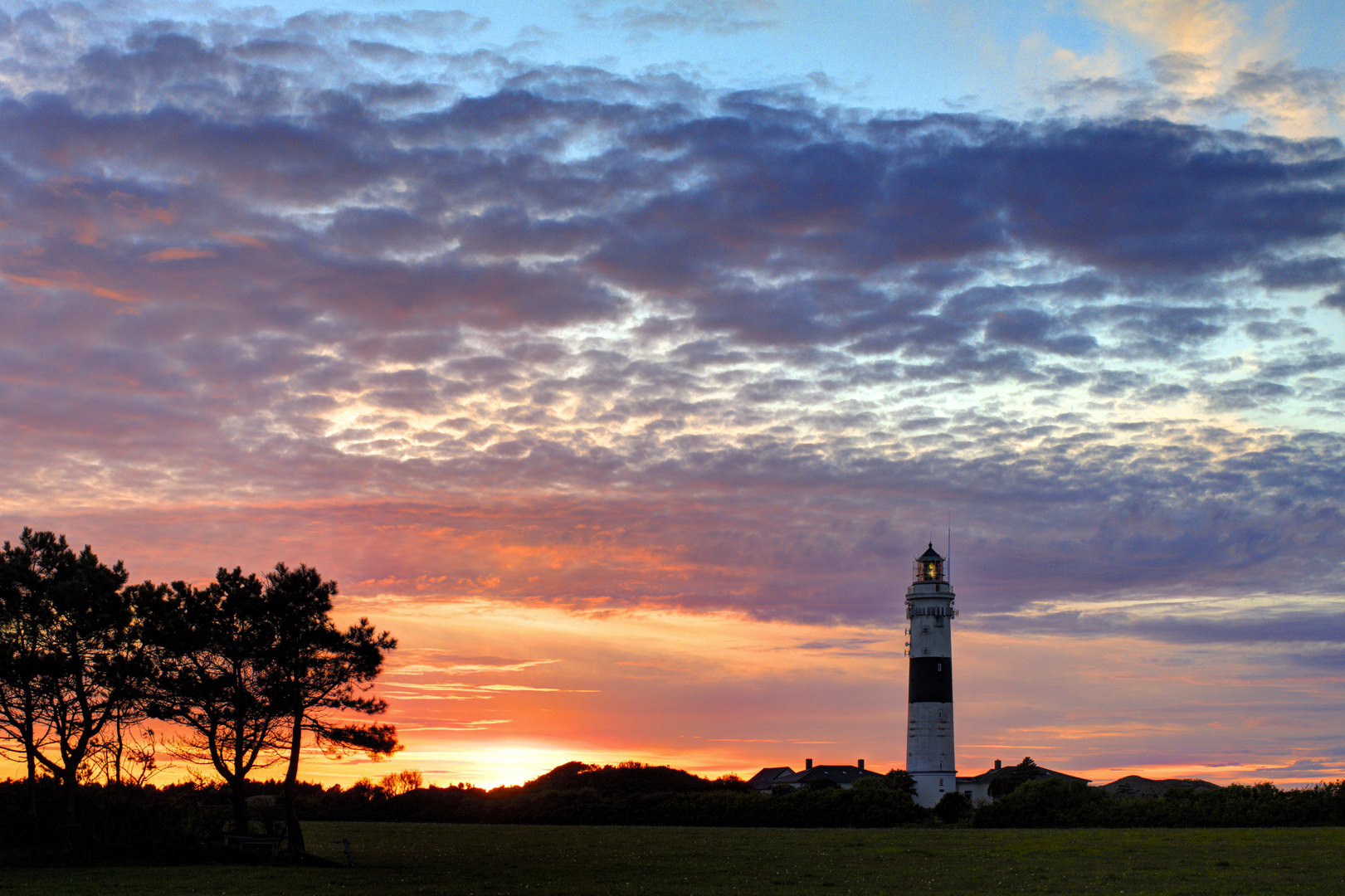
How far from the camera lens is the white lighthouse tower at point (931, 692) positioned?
89750 millimetres

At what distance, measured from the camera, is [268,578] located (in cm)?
4828

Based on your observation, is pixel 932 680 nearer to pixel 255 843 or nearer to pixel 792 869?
pixel 792 869

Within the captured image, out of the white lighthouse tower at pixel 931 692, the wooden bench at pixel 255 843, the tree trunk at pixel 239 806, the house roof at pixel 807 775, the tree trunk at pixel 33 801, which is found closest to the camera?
the tree trunk at pixel 33 801

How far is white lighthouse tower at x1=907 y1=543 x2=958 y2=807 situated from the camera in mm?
89750

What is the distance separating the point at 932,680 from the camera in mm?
91188

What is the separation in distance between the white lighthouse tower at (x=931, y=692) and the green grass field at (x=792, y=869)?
24.9 m

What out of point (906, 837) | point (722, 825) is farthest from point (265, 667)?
point (722, 825)

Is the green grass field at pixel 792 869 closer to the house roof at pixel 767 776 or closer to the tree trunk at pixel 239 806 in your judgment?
the tree trunk at pixel 239 806

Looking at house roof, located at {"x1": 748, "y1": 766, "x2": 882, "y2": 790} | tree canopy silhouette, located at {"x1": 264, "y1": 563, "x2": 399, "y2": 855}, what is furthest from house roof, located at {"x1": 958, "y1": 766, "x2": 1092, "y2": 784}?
tree canopy silhouette, located at {"x1": 264, "y1": 563, "x2": 399, "y2": 855}

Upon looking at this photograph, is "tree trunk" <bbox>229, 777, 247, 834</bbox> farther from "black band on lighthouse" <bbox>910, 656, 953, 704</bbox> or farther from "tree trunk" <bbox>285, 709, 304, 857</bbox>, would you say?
"black band on lighthouse" <bbox>910, 656, 953, 704</bbox>

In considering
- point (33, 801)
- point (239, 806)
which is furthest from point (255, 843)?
point (33, 801)

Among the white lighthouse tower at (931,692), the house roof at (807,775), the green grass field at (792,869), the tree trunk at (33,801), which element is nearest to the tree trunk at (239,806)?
the green grass field at (792,869)

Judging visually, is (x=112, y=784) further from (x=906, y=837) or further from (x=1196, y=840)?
(x=1196, y=840)

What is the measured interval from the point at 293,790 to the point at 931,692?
60.5m
